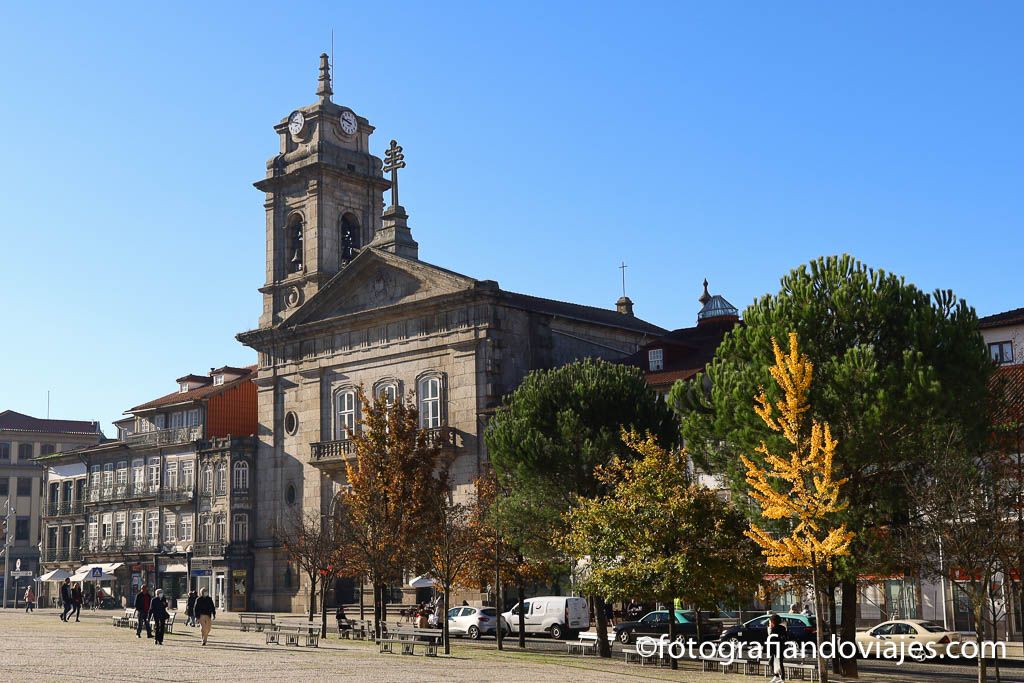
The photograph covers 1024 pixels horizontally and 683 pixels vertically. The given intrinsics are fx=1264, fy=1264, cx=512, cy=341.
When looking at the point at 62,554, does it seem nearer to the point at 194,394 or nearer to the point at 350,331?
the point at 194,394

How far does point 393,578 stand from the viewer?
144ft

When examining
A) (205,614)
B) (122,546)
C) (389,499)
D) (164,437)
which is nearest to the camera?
(205,614)

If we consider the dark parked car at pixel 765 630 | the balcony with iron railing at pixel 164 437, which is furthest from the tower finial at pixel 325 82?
the dark parked car at pixel 765 630

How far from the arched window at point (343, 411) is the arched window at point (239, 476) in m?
7.65

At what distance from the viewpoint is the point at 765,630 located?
38719mm

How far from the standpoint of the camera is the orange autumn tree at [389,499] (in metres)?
43.2

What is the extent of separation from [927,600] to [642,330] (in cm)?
2645

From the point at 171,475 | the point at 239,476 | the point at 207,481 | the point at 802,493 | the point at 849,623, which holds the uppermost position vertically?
the point at 171,475

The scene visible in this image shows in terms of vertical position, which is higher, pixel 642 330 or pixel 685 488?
pixel 642 330

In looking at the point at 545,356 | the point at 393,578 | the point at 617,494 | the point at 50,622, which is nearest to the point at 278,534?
the point at 50,622

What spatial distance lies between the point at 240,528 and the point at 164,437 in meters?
10.5

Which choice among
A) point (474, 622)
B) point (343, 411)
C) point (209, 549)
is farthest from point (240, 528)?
point (474, 622)

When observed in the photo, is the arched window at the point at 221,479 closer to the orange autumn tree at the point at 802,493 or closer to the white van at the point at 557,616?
the white van at the point at 557,616

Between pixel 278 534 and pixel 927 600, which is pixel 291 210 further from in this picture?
pixel 927 600
